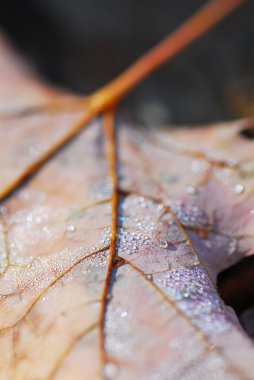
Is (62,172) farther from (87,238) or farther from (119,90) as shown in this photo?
(119,90)

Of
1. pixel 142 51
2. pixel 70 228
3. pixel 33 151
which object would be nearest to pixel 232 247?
pixel 70 228

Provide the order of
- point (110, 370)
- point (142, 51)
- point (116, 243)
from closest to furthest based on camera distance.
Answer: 1. point (110, 370)
2. point (116, 243)
3. point (142, 51)

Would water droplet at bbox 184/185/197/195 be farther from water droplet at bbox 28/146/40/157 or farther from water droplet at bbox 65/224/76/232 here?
water droplet at bbox 28/146/40/157

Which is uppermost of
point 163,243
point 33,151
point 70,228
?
point 33,151

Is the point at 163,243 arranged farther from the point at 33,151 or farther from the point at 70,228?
the point at 33,151

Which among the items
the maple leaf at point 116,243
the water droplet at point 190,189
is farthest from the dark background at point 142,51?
the water droplet at point 190,189

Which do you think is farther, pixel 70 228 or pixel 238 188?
pixel 238 188

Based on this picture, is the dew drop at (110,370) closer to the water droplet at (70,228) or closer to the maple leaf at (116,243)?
the maple leaf at (116,243)

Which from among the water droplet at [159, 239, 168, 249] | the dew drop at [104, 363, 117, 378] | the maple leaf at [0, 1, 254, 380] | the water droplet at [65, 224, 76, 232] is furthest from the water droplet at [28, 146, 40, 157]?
the dew drop at [104, 363, 117, 378]
